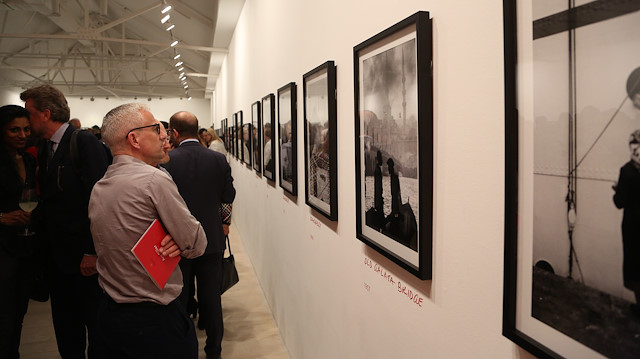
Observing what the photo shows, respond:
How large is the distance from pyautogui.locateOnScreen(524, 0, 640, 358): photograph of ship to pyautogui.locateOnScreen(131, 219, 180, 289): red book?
4.98 ft

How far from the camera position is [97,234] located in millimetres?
1887

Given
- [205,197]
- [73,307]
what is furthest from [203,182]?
[73,307]

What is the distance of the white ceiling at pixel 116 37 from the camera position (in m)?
8.77

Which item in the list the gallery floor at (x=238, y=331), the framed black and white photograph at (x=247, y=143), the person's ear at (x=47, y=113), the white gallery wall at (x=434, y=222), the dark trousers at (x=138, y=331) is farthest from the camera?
the framed black and white photograph at (x=247, y=143)

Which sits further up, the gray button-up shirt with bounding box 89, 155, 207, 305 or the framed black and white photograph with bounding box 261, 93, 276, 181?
the framed black and white photograph with bounding box 261, 93, 276, 181

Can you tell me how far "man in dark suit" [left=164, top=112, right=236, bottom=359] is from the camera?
11.0ft

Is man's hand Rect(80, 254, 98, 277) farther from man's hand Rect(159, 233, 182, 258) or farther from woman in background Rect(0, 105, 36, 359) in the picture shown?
man's hand Rect(159, 233, 182, 258)

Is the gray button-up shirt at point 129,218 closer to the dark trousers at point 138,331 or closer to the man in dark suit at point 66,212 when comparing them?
the dark trousers at point 138,331

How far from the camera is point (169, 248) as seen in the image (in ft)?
6.44

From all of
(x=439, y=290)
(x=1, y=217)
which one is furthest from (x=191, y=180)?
(x=439, y=290)

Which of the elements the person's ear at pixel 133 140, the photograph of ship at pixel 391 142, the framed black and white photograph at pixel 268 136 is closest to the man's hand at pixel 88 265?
the person's ear at pixel 133 140

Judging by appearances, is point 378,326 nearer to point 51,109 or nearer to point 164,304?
point 164,304

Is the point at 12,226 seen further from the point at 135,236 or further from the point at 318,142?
the point at 318,142

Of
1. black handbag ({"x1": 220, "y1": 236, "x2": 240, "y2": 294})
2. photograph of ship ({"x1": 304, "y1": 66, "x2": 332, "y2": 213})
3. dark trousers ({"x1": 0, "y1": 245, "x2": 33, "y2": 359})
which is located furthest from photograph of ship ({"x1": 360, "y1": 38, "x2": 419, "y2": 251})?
dark trousers ({"x1": 0, "y1": 245, "x2": 33, "y2": 359})
